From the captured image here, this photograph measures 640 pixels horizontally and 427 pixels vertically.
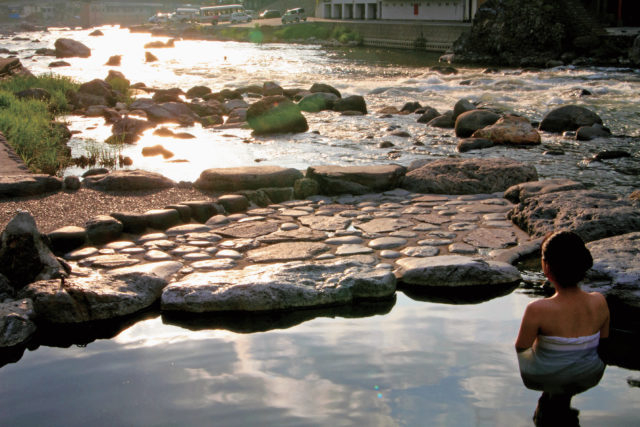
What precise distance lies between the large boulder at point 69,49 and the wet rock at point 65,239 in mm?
35468

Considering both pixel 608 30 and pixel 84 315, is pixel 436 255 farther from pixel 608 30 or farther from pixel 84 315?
pixel 608 30

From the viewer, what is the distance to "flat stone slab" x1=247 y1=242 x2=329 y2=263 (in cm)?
539

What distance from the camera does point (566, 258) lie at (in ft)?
11.0

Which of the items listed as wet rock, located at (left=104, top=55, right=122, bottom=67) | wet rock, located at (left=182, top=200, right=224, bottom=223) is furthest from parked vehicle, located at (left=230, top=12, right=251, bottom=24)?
wet rock, located at (left=182, top=200, right=224, bottom=223)

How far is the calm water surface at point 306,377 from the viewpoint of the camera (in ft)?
10.9

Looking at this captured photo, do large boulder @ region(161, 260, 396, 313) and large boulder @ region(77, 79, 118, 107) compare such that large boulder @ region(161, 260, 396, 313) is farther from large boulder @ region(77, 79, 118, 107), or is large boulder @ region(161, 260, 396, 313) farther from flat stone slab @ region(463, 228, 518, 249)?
large boulder @ region(77, 79, 118, 107)

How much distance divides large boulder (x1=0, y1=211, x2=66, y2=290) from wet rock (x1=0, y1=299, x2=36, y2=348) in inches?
13.3

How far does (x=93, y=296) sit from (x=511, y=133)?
9.69 m

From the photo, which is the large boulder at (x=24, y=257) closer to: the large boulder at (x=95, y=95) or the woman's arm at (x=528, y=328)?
the woman's arm at (x=528, y=328)

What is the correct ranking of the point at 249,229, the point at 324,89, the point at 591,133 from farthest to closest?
the point at 324,89, the point at 591,133, the point at 249,229

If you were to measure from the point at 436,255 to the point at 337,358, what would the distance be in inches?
70.4

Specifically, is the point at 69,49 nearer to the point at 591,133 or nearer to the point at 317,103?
the point at 317,103

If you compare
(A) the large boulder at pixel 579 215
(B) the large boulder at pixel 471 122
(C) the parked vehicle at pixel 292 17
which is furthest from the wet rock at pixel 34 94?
(C) the parked vehicle at pixel 292 17

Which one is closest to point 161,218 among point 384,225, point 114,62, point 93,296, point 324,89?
point 93,296
